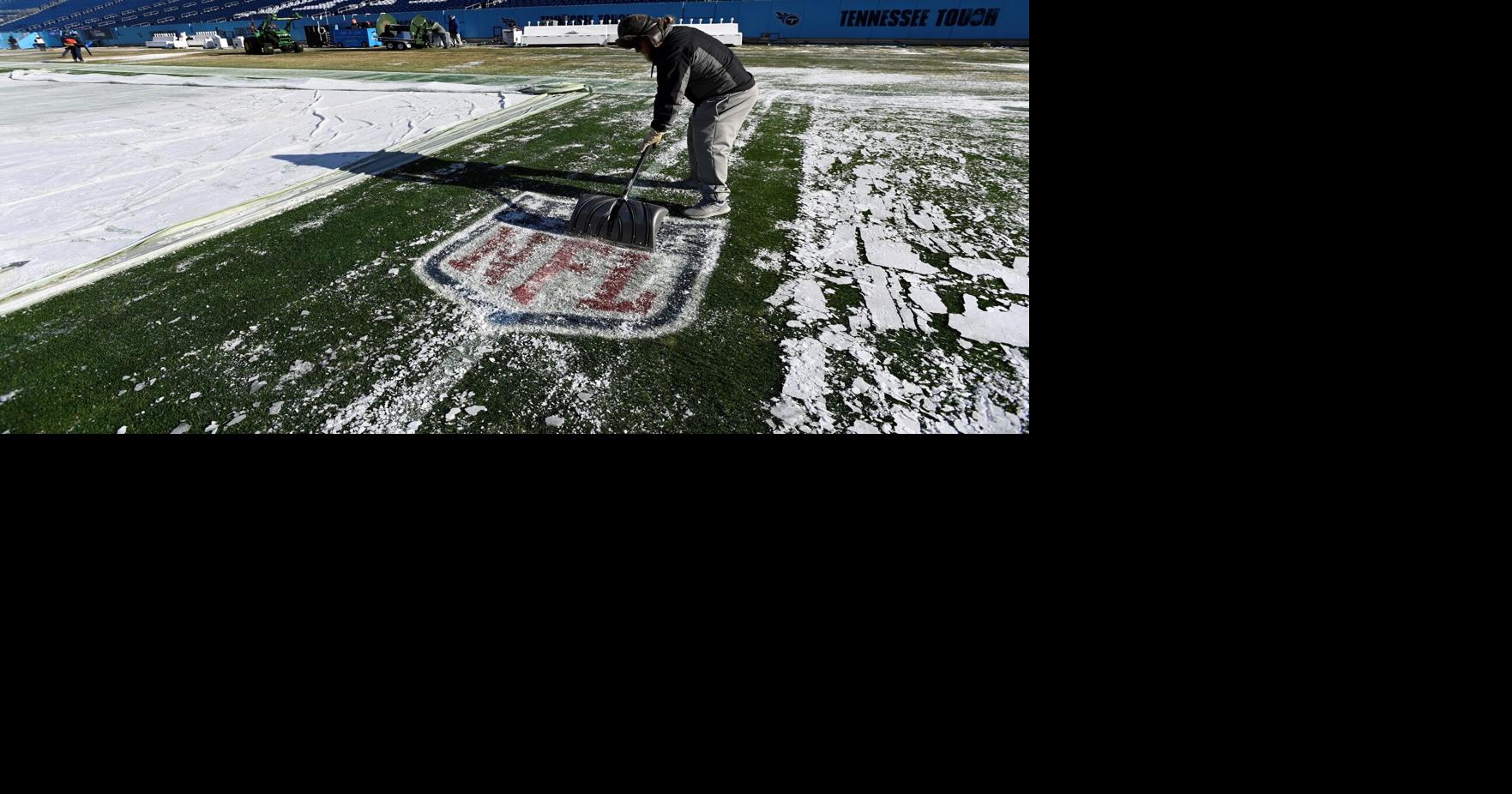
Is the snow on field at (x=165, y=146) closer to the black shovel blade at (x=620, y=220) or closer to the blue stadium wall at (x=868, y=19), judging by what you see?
the black shovel blade at (x=620, y=220)

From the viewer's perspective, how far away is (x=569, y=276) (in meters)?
2.83

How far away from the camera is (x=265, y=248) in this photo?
3051mm

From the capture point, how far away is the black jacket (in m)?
3.21

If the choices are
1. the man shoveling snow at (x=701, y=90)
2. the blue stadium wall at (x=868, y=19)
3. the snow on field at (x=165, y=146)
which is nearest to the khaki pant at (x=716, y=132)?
the man shoveling snow at (x=701, y=90)

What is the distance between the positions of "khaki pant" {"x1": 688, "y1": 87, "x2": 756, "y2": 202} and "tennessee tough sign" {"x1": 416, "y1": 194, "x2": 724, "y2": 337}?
16.0 inches

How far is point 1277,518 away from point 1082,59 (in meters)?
1.31

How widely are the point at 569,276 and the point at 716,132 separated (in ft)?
5.21

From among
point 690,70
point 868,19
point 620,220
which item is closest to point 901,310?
point 620,220

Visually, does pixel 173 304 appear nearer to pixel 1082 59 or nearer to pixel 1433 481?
pixel 1082 59

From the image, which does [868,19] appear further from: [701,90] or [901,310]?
[901,310]

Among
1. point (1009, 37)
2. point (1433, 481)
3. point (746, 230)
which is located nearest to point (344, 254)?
point (746, 230)

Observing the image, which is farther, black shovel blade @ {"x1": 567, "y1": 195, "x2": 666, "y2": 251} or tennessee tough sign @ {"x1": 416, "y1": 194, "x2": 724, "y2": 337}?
black shovel blade @ {"x1": 567, "y1": 195, "x2": 666, "y2": 251}

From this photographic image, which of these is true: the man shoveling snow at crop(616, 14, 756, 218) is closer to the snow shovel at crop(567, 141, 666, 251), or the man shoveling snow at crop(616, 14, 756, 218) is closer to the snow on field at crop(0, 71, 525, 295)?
the snow shovel at crop(567, 141, 666, 251)

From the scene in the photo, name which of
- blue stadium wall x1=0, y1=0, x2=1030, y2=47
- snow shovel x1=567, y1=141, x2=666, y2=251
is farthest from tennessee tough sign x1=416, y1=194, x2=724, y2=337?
blue stadium wall x1=0, y1=0, x2=1030, y2=47
